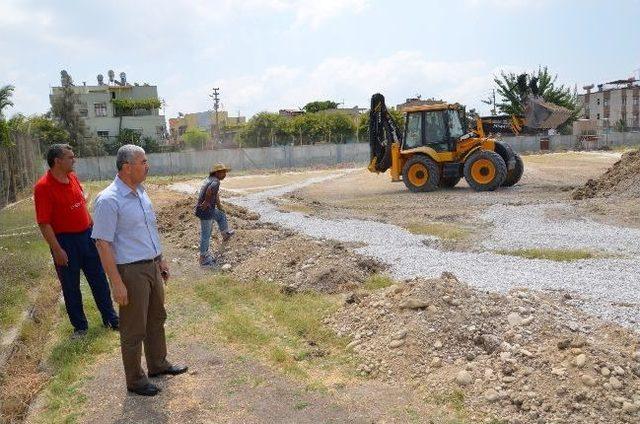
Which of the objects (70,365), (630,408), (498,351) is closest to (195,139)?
(70,365)

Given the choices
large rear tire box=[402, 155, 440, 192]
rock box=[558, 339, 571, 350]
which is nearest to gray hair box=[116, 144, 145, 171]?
rock box=[558, 339, 571, 350]

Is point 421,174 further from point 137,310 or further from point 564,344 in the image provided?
point 137,310

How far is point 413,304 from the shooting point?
5.36m

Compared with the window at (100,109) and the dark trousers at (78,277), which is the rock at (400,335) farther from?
the window at (100,109)

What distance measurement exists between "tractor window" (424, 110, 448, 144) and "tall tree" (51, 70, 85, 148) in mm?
38109

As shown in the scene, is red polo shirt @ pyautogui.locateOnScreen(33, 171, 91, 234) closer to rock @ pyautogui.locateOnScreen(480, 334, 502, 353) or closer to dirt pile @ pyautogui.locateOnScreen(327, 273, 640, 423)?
dirt pile @ pyautogui.locateOnScreen(327, 273, 640, 423)

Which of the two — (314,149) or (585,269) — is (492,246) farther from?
(314,149)

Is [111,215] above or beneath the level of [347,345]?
above

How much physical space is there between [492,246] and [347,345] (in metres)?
4.67

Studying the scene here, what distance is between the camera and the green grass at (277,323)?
5195mm

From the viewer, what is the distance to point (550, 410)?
380 centimetres

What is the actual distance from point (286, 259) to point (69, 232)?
3.13 m

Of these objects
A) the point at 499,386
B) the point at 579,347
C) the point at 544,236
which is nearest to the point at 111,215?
the point at 499,386

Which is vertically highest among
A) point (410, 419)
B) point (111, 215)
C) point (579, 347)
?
point (111, 215)
